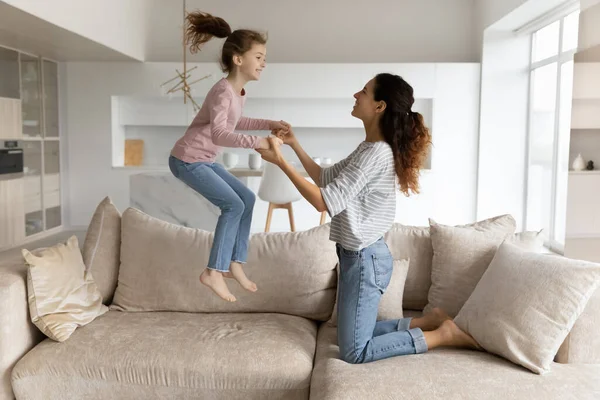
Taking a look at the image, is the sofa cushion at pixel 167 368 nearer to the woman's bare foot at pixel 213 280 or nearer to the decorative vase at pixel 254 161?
the woman's bare foot at pixel 213 280

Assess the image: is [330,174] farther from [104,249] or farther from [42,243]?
[42,243]

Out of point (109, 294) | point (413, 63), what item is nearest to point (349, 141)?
point (413, 63)

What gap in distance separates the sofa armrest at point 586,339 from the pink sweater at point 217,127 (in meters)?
1.37

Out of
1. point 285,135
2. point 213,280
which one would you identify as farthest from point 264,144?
point 213,280

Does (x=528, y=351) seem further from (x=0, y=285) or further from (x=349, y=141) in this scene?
(x=349, y=141)

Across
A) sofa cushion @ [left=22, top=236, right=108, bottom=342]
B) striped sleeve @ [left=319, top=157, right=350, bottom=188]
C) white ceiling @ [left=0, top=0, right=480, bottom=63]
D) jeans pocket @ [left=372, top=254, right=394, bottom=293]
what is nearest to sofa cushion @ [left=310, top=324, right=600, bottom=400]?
jeans pocket @ [left=372, top=254, right=394, bottom=293]

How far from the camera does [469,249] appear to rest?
3.01m

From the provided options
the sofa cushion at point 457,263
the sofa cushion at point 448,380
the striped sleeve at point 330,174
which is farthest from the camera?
the sofa cushion at point 457,263

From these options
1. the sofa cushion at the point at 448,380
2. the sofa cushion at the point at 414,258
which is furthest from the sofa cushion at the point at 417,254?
the sofa cushion at the point at 448,380

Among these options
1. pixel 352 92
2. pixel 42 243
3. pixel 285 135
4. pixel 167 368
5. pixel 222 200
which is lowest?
pixel 42 243

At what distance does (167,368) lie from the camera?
264 centimetres

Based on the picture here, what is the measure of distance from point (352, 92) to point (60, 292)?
208 inches

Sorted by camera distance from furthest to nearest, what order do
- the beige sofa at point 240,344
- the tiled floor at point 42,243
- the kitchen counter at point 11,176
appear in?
the kitchen counter at point 11,176 → the tiled floor at point 42,243 → the beige sofa at point 240,344

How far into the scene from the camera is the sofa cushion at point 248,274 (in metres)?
3.17
